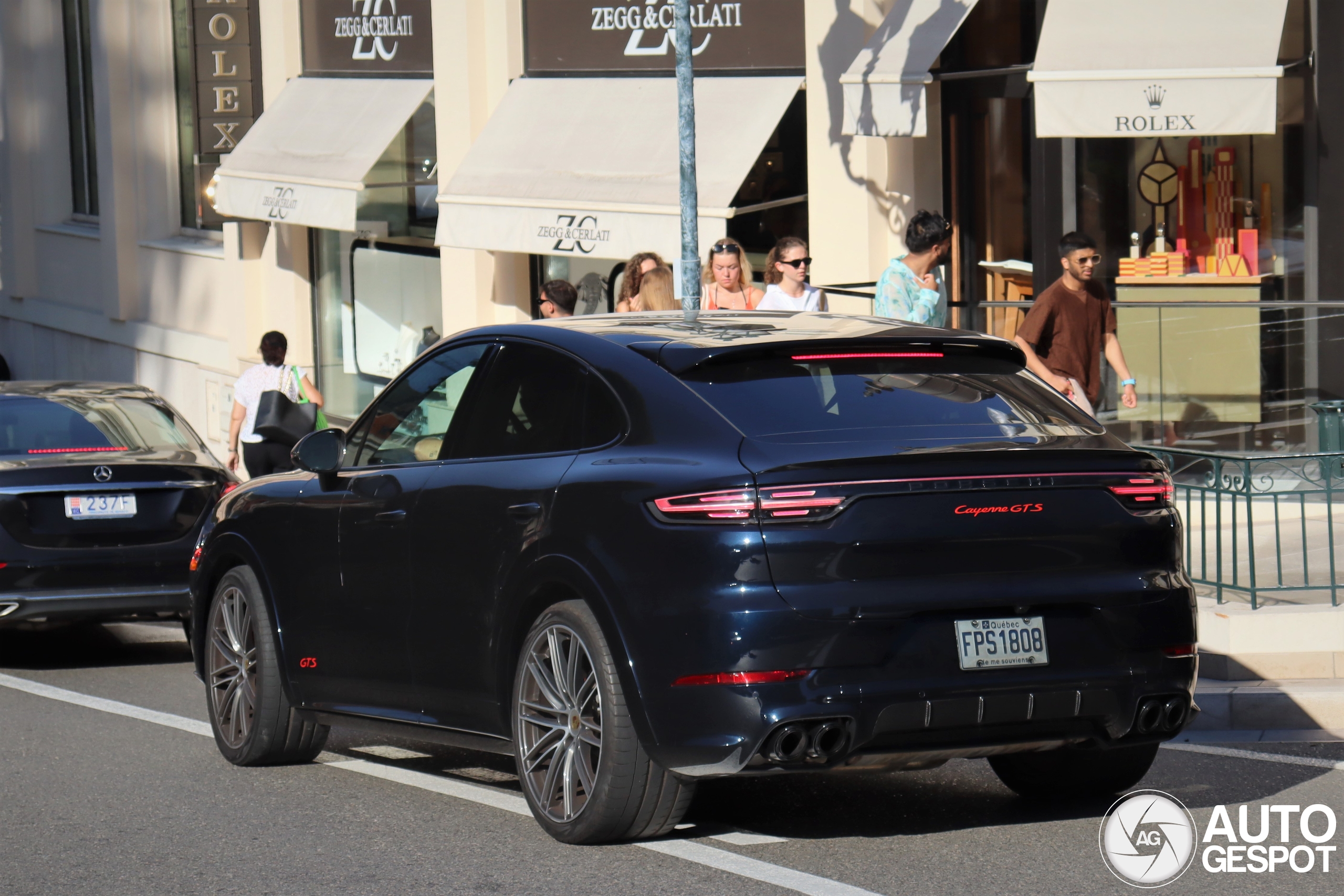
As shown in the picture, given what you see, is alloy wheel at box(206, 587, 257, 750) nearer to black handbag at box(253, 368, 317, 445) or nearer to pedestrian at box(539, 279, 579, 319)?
pedestrian at box(539, 279, 579, 319)

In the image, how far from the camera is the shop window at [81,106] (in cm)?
2838

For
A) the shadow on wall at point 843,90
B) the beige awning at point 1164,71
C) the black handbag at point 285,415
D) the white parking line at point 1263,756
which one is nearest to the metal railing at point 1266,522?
the white parking line at point 1263,756

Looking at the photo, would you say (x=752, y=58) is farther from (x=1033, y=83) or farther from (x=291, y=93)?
(x=291, y=93)

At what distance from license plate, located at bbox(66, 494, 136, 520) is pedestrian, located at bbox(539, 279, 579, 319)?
266 cm

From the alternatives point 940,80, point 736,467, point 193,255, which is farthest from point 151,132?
point 736,467

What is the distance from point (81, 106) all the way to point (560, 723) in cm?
2488

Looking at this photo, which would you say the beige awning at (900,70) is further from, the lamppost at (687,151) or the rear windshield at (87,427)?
the rear windshield at (87,427)

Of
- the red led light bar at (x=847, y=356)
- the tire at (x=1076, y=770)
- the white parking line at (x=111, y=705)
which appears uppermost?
the red led light bar at (x=847, y=356)

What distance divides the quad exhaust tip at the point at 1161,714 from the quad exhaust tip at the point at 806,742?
0.92m

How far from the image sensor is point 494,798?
673 cm

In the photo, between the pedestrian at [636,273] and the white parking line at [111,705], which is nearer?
the white parking line at [111,705]
